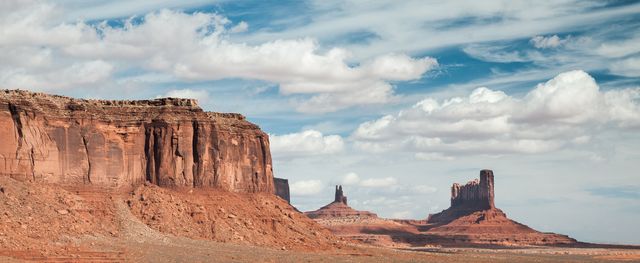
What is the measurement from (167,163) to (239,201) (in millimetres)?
7916

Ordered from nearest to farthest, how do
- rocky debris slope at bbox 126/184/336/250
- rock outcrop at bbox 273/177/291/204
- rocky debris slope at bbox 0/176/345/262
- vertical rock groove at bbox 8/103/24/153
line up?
rocky debris slope at bbox 0/176/345/262, vertical rock groove at bbox 8/103/24/153, rocky debris slope at bbox 126/184/336/250, rock outcrop at bbox 273/177/291/204

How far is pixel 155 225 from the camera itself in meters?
83.0

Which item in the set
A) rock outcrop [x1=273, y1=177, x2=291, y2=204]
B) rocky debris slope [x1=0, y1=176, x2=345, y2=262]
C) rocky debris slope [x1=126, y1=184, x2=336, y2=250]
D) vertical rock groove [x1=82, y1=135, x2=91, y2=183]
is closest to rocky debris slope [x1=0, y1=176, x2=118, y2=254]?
rocky debris slope [x1=0, y1=176, x2=345, y2=262]

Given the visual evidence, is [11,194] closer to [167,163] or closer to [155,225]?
[155,225]

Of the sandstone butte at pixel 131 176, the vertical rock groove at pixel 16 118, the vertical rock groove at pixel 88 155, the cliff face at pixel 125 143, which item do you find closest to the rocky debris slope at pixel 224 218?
the sandstone butte at pixel 131 176

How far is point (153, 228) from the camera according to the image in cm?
8244

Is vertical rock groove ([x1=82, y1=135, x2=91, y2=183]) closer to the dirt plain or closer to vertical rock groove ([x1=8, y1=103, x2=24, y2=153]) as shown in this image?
the dirt plain

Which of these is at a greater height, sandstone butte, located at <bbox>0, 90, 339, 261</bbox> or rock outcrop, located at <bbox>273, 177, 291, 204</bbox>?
rock outcrop, located at <bbox>273, 177, 291, 204</bbox>

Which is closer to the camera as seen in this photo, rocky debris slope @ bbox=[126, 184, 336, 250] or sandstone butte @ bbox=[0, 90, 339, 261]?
sandstone butte @ bbox=[0, 90, 339, 261]

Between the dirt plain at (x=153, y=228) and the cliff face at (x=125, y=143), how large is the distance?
5.14 ft

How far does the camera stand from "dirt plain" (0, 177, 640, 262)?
68.8 m

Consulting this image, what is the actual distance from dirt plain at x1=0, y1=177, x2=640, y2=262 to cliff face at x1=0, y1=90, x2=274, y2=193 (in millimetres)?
1567

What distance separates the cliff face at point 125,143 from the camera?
80625 mm

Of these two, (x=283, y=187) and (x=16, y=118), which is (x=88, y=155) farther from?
(x=283, y=187)
